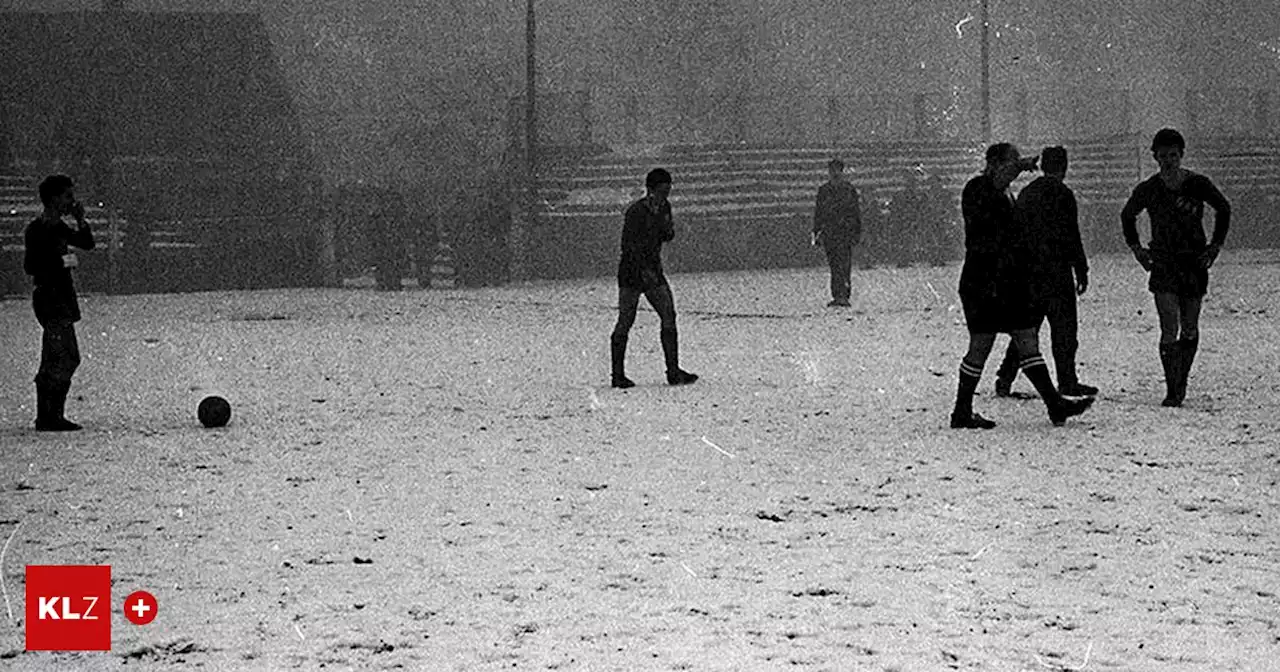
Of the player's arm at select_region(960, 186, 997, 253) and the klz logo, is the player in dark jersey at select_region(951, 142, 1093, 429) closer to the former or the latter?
the player's arm at select_region(960, 186, 997, 253)

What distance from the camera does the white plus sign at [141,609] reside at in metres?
5.18

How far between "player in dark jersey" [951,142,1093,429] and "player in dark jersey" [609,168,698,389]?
10.3 feet

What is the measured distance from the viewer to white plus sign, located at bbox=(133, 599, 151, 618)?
204 inches

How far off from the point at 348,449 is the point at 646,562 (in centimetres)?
340

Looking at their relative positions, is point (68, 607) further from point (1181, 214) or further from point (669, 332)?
point (1181, 214)

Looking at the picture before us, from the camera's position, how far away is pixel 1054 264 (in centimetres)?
959

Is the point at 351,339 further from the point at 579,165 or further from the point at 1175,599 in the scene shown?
the point at 579,165

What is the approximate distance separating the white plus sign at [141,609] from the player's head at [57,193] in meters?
5.07

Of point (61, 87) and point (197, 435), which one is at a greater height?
point (61, 87)

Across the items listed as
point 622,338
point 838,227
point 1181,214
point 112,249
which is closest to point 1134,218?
point 1181,214

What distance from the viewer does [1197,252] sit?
950cm

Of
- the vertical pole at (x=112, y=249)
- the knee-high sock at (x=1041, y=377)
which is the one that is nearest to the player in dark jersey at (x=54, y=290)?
the knee-high sock at (x=1041, y=377)

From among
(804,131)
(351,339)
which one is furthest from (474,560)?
(804,131)

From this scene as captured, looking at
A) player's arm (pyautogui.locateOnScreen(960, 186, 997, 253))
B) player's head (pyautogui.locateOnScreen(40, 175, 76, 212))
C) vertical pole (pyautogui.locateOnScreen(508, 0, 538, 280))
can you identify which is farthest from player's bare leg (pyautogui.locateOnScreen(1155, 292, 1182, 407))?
vertical pole (pyautogui.locateOnScreen(508, 0, 538, 280))
